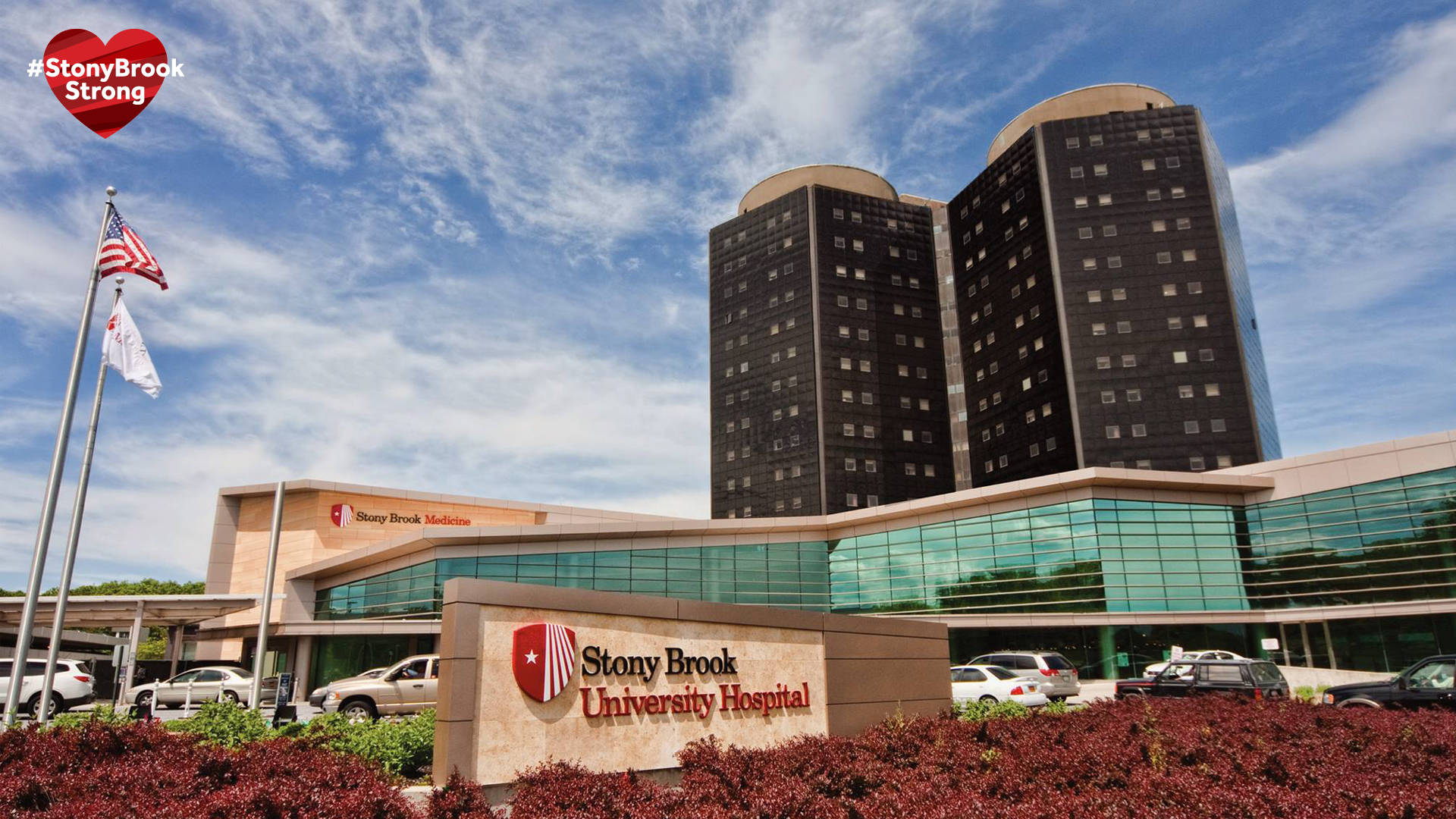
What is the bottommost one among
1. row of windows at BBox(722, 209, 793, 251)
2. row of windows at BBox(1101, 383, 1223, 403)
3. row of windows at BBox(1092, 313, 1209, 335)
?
row of windows at BBox(1101, 383, 1223, 403)

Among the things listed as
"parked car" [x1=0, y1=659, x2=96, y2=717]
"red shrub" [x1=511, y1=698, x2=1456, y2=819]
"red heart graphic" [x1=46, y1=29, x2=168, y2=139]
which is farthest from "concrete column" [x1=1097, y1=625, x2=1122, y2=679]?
"red heart graphic" [x1=46, y1=29, x2=168, y2=139]

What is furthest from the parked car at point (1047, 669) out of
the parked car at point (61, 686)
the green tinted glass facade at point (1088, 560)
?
the parked car at point (61, 686)

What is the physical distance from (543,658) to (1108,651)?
127ft

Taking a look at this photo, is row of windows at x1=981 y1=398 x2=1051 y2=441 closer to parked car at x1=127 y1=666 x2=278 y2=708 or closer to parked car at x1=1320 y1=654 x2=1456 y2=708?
parked car at x1=1320 y1=654 x2=1456 y2=708

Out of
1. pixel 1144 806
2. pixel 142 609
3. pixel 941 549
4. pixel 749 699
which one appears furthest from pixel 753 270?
pixel 1144 806

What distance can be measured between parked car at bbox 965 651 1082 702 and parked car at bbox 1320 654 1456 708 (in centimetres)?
755

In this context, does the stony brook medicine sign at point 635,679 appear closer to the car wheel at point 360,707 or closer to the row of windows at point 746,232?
the car wheel at point 360,707

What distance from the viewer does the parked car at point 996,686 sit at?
2523 centimetres

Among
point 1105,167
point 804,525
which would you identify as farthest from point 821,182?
point 804,525

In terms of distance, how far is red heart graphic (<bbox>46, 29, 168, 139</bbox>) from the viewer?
52.1 feet

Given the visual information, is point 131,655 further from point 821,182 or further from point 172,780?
point 821,182

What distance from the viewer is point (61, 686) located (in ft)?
89.3

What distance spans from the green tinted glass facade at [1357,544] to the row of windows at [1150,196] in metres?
38.3

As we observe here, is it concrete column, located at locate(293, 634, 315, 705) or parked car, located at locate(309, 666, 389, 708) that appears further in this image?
concrete column, located at locate(293, 634, 315, 705)
